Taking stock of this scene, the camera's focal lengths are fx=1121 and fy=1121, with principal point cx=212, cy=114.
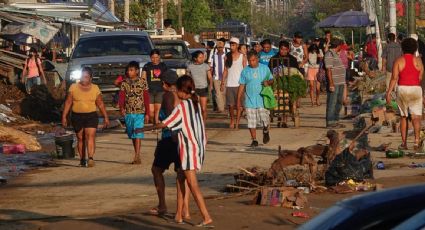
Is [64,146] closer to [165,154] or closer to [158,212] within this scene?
[158,212]

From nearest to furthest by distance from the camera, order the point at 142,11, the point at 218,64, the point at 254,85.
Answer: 1. the point at 254,85
2. the point at 218,64
3. the point at 142,11

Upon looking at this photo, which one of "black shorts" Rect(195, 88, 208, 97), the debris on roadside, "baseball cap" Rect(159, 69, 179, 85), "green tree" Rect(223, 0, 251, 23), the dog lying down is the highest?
"green tree" Rect(223, 0, 251, 23)

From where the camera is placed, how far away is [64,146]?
18.7 meters

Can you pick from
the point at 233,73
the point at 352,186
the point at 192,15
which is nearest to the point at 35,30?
the point at 233,73

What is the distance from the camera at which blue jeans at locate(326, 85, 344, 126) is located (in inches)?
869

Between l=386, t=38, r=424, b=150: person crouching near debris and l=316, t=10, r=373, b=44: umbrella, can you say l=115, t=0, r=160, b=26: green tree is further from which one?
l=386, t=38, r=424, b=150: person crouching near debris

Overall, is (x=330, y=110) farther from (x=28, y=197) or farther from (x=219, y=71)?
(x=28, y=197)

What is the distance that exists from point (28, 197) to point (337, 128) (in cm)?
926

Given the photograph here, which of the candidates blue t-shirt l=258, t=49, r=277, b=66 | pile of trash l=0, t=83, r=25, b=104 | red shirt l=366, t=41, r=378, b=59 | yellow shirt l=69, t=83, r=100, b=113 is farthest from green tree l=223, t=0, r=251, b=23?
yellow shirt l=69, t=83, r=100, b=113

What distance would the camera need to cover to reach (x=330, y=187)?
13117 millimetres

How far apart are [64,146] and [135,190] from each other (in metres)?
4.67

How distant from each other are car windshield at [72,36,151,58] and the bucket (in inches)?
246

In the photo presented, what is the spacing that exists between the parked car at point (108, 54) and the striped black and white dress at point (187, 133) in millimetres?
13256

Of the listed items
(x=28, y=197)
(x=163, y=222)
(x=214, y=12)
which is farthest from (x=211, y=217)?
(x=214, y=12)
